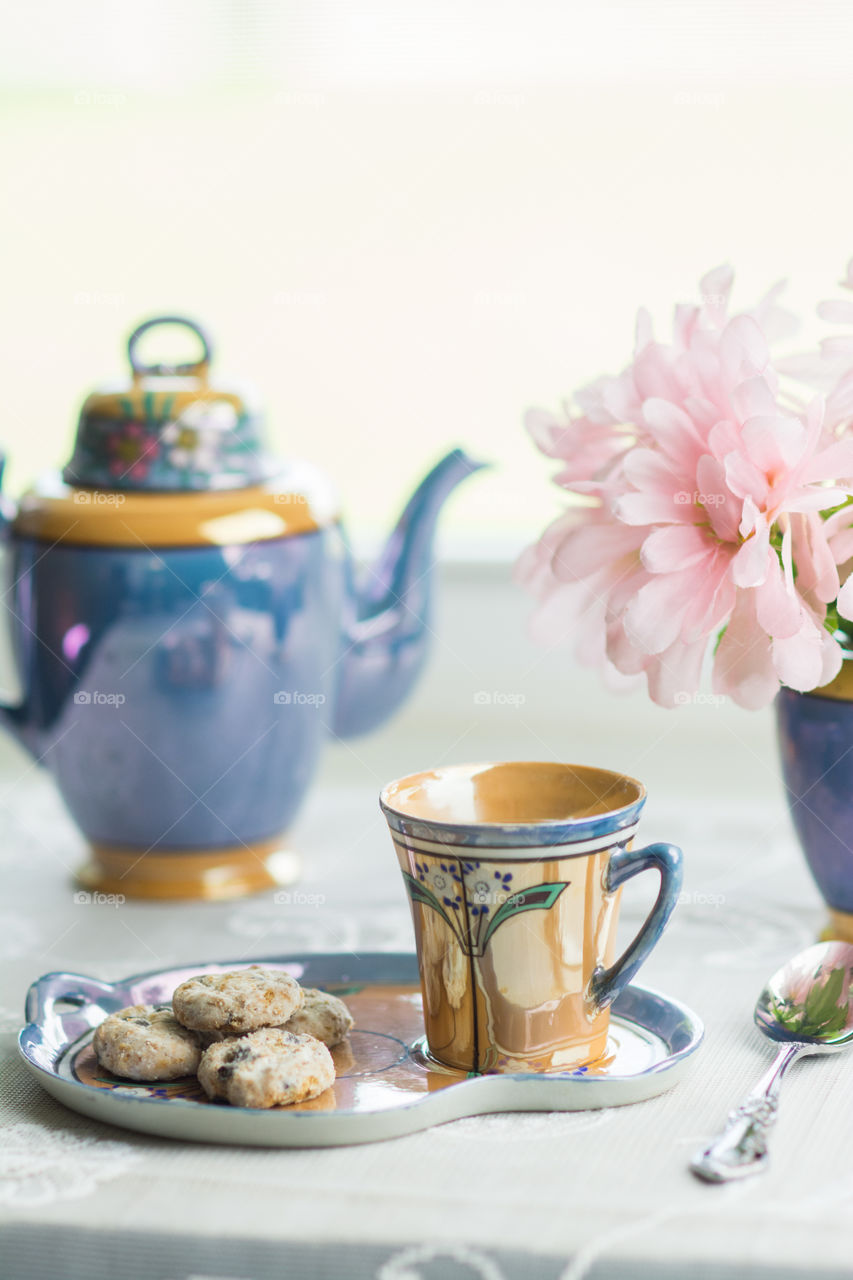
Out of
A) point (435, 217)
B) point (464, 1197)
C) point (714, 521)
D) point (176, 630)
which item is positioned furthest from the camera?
point (435, 217)

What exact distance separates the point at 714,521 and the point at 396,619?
1.11 ft

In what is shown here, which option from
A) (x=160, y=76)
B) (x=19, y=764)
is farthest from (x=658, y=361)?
(x=160, y=76)

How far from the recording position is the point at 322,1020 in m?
0.46

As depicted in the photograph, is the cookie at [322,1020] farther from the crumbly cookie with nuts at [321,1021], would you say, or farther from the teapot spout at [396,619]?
the teapot spout at [396,619]

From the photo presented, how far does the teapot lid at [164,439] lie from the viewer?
705 mm

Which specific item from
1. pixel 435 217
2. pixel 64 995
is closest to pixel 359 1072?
pixel 64 995

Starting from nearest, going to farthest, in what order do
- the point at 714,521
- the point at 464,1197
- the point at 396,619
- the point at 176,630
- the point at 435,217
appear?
the point at 464,1197
the point at 714,521
the point at 176,630
the point at 396,619
the point at 435,217

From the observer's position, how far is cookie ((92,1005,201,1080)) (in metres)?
0.43

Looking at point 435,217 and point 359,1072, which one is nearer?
point 359,1072

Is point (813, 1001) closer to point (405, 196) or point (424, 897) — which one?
point (424, 897)

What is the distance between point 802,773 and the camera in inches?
22.3

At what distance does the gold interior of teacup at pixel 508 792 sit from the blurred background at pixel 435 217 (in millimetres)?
468

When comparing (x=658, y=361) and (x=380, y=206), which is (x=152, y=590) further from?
(x=380, y=206)

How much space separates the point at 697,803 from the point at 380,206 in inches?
25.4
